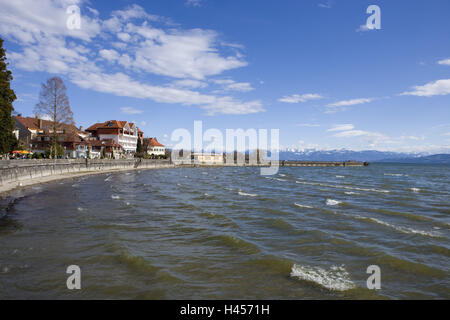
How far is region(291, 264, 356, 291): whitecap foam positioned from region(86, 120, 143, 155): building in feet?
352

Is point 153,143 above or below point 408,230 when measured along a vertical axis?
above

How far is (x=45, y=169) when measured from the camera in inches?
1598

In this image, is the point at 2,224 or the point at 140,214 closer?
the point at 2,224

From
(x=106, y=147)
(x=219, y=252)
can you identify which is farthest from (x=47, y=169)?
(x=106, y=147)

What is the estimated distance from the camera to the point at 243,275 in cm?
920

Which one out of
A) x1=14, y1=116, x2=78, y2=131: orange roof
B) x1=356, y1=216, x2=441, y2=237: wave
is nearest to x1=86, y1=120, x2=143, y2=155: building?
x1=14, y1=116, x2=78, y2=131: orange roof

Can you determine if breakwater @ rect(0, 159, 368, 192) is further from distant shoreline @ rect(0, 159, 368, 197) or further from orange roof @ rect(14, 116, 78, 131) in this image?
orange roof @ rect(14, 116, 78, 131)

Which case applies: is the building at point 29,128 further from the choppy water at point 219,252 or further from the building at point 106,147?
the choppy water at point 219,252

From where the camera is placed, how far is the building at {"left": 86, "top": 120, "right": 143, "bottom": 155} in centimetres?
11206

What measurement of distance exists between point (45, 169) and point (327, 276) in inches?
1647

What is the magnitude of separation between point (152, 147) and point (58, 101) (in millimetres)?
89998

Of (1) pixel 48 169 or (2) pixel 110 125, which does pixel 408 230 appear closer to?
(1) pixel 48 169

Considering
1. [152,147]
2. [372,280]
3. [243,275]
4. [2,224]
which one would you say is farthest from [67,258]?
[152,147]

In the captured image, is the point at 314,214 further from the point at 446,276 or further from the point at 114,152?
the point at 114,152
